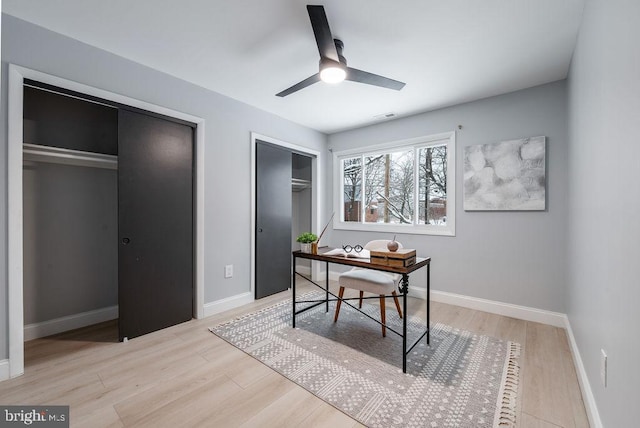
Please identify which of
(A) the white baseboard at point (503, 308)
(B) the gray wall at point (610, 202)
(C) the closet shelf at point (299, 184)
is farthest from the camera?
(C) the closet shelf at point (299, 184)

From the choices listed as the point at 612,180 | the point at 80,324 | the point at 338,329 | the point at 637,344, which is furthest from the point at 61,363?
the point at 612,180

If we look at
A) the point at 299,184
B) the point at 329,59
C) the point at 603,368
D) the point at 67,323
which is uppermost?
the point at 329,59

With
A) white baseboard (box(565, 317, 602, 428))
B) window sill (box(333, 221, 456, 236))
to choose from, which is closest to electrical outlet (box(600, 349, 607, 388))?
white baseboard (box(565, 317, 602, 428))

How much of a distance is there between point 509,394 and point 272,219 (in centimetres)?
297

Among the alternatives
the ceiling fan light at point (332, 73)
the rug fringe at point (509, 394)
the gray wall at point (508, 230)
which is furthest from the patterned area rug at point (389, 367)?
the ceiling fan light at point (332, 73)

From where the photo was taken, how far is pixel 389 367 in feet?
7.16

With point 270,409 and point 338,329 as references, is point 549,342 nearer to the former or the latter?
point 338,329

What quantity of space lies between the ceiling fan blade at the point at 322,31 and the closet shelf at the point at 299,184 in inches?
105

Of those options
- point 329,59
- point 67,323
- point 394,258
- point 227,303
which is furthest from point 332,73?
point 67,323

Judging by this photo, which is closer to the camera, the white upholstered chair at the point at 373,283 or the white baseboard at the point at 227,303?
the white upholstered chair at the point at 373,283

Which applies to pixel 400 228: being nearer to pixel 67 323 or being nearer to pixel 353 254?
pixel 353 254

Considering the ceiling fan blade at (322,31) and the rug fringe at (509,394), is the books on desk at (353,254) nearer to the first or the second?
the rug fringe at (509,394)

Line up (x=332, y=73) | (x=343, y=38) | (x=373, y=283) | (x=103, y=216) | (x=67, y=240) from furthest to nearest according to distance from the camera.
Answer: (x=103, y=216) < (x=67, y=240) < (x=373, y=283) < (x=343, y=38) < (x=332, y=73)

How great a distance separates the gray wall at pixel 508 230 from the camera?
114 inches
